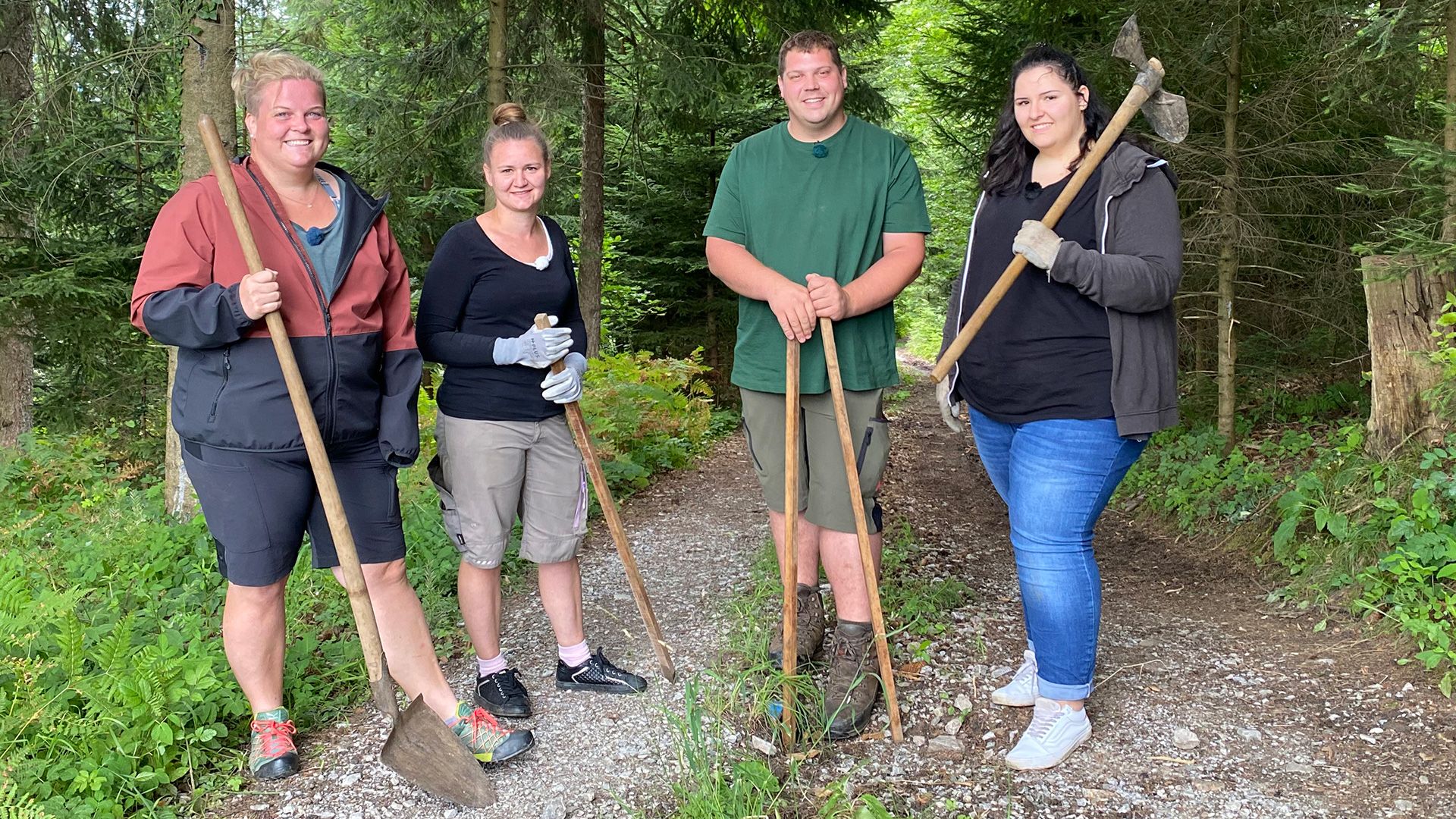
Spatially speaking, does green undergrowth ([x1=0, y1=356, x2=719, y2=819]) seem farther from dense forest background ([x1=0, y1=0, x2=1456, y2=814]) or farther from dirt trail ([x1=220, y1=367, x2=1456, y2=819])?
dirt trail ([x1=220, y1=367, x2=1456, y2=819])

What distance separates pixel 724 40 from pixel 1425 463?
7128 millimetres

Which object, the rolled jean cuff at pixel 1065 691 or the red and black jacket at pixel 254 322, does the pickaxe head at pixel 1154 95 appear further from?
the red and black jacket at pixel 254 322

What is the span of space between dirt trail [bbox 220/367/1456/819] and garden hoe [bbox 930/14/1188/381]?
55.4 inches

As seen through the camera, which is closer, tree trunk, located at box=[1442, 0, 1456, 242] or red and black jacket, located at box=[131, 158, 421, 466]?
red and black jacket, located at box=[131, 158, 421, 466]

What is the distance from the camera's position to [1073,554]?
9.81 ft

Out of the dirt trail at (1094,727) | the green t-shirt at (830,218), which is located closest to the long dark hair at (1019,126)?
the green t-shirt at (830,218)

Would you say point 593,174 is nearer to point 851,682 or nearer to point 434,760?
point 851,682

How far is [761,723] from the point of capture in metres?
3.25

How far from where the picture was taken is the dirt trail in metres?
2.87

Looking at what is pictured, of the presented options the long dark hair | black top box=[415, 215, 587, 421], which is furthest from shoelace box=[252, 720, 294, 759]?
the long dark hair

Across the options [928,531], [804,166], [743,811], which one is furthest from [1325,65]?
[743,811]

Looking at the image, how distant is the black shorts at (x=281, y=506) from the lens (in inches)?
106

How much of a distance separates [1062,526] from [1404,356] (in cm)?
312

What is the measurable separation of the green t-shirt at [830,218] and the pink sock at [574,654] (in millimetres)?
1247
